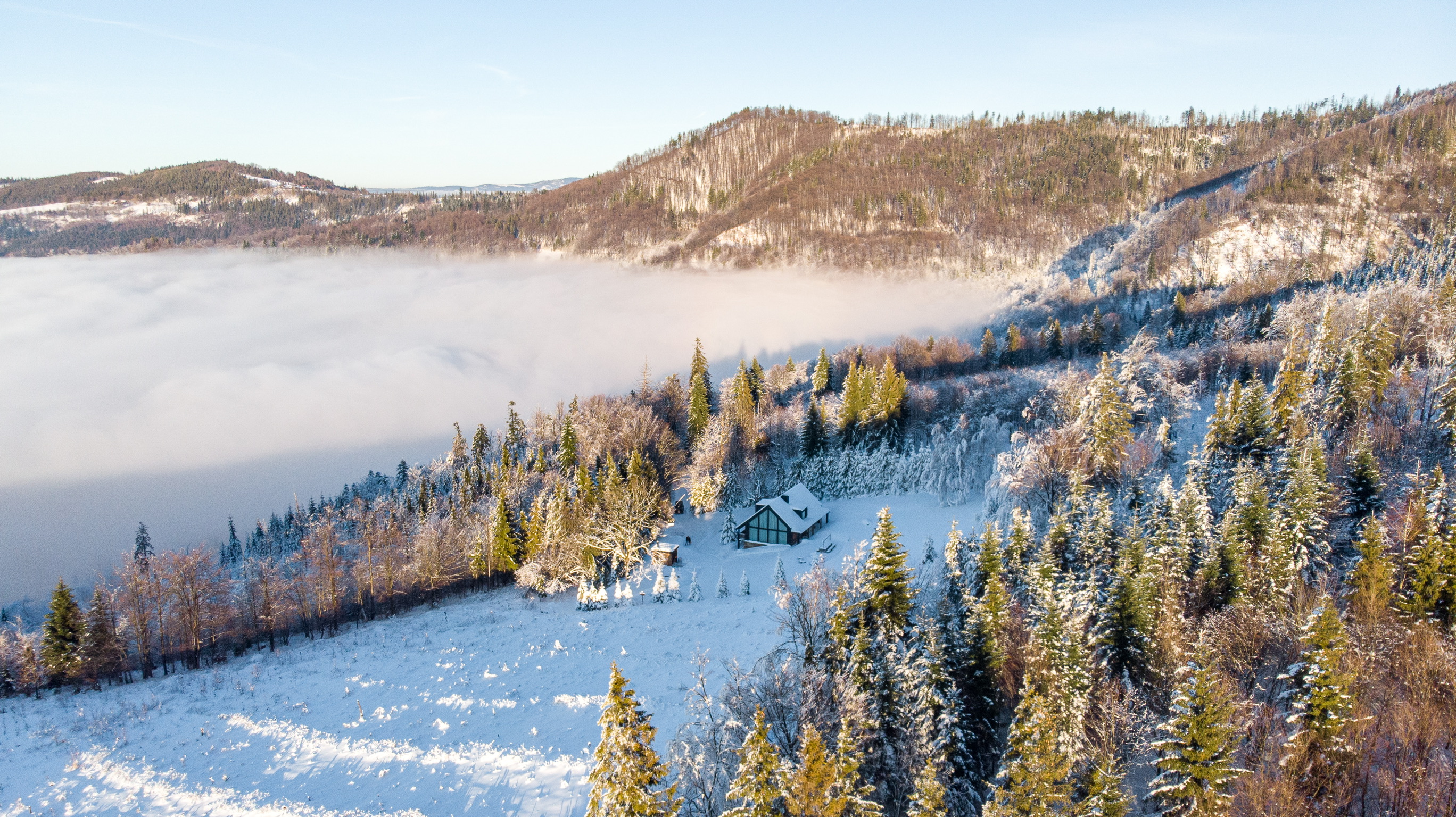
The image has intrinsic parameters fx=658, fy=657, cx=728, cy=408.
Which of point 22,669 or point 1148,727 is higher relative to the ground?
point 1148,727

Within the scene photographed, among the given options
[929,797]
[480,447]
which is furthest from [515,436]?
[929,797]

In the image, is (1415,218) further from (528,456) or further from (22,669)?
(22,669)

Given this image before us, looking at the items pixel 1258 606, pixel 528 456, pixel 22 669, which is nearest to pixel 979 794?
pixel 1258 606

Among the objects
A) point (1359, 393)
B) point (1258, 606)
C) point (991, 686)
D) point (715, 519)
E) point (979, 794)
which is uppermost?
point (1359, 393)

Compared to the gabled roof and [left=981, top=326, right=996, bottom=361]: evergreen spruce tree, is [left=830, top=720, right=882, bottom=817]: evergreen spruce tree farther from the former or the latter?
[left=981, top=326, right=996, bottom=361]: evergreen spruce tree

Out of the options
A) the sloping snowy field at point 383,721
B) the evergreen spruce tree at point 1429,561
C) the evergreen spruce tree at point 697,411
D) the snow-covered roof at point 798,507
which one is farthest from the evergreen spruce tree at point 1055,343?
the evergreen spruce tree at point 1429,561

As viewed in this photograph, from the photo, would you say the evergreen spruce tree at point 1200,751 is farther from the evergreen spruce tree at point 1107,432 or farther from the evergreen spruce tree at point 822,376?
the evergreen spruce tree at point 822,376
